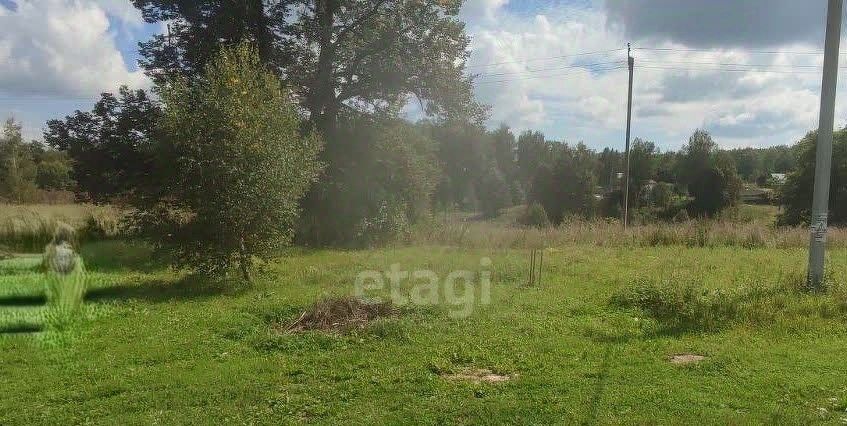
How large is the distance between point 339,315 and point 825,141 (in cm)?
801

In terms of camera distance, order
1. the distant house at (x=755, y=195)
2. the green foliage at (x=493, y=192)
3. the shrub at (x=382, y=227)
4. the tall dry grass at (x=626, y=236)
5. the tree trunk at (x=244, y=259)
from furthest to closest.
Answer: the distant house at (x=755, y=195), the green foliage at (x=493, y=192), the shrub at (x=382, y=227), the tall dry grass at (x=626, y=236), the tree trunk at (x=244, y=259)

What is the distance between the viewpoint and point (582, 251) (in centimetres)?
1547

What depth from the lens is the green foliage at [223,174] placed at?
9.79 m

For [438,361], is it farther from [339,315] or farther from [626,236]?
[626,236]

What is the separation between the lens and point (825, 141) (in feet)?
29.3

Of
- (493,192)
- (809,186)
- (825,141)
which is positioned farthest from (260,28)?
(809,186)

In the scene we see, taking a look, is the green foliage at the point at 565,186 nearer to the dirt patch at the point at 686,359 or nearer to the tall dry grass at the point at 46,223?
the tall dry grass at the point at 46,223

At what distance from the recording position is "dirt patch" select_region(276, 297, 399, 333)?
7141 millimetres

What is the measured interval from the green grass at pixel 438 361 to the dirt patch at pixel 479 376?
97 millimetres

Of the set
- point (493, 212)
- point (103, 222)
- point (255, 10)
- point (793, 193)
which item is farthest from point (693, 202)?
point (103, 222)

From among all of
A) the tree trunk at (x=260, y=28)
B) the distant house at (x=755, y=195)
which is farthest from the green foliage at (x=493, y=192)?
the distant house at (x=755, y=195)

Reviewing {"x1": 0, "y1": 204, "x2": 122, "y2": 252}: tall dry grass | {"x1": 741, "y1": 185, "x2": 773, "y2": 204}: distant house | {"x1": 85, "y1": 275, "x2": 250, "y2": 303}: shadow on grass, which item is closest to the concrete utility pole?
{"x1": 85, "y1": 275, "x2": 250, "y2": 303}: shadow on grass

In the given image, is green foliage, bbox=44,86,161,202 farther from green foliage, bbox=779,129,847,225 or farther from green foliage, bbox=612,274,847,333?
green foliage, bbox=779,129,847,225

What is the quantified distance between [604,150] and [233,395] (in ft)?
148
